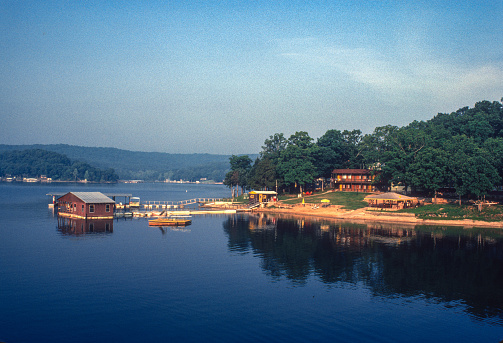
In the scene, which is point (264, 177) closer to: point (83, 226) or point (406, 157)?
point (406, 157)

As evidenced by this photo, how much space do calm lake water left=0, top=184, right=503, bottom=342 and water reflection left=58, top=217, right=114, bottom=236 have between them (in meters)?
3.00

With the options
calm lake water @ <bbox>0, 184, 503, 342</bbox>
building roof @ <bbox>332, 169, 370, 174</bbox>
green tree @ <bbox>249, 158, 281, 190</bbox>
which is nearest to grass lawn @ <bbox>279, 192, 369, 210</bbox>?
green tree @ <bbox>249, 158, 281, 190</bbox>

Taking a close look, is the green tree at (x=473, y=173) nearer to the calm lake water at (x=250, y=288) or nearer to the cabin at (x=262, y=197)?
the calm lake water at (x=250, y=288)

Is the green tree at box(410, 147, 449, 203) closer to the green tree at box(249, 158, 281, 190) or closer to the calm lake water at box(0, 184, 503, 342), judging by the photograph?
the calm lake water at box(0, 184, 503, 342)

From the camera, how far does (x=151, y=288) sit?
109 feet

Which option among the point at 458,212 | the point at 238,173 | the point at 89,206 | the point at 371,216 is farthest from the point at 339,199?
the point at 89,206

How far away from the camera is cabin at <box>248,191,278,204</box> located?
104 m

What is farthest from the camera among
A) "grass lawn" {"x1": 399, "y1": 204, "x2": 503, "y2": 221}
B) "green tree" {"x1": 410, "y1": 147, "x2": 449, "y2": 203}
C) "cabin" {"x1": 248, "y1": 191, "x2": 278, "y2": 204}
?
"cabin" {"x1": 248, "y1": 191, "x2": 278, "y2": 204}

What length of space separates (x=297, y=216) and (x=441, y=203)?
28816 millimetres

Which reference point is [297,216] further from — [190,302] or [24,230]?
[190,302]

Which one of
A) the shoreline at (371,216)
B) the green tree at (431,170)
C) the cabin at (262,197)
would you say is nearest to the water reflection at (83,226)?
the shoreline at (371,216)

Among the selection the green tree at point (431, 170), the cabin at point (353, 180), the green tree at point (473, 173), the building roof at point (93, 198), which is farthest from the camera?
the cabin at point (353, 180)

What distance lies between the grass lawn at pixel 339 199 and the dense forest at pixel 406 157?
4703mm

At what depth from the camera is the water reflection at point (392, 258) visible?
3403 cm
